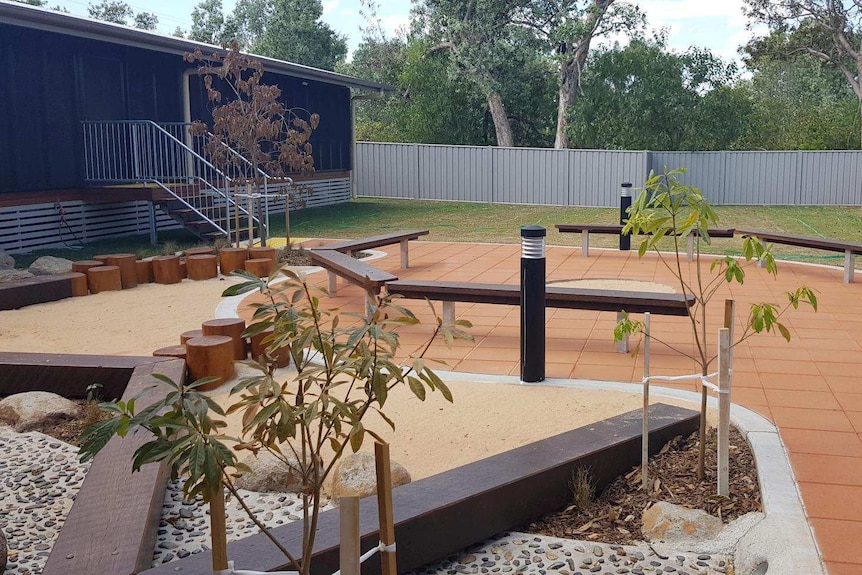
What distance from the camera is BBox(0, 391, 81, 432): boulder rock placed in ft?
16.9

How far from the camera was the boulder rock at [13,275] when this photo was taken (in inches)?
408

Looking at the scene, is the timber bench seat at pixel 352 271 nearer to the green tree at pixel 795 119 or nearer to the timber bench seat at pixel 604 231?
the timber bench seat at pixel 604 231

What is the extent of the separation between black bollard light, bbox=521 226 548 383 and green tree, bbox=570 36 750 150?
75.4 feet

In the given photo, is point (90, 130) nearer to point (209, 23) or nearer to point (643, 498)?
point (643, 498)

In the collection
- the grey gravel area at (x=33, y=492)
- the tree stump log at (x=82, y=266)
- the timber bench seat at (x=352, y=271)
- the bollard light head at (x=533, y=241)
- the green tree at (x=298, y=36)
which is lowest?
the grey gravel area at (x=33, y=492)

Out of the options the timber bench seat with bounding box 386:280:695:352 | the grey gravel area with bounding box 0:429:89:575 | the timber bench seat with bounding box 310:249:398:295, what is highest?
the timber bench seat with bounding box 310:249:398:295

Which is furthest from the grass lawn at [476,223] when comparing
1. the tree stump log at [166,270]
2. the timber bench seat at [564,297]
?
the timber bench seat at [564,297]

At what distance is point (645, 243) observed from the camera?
4090 millimetres

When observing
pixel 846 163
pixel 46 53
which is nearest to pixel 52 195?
pixel 46 53

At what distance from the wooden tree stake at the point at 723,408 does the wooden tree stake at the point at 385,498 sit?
2082mm

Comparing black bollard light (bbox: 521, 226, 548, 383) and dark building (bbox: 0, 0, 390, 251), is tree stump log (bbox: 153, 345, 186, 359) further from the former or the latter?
dark building (bbox: 0, 0, 390, 251)

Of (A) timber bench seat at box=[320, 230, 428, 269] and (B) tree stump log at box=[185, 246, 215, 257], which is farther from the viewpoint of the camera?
(B) tree stump log at box=[185, 246, 215, 257]

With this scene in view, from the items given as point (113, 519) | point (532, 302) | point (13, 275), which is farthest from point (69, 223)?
point (113, 519)

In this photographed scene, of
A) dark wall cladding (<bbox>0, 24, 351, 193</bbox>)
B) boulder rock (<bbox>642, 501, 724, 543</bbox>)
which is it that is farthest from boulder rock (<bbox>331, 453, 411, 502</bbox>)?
dark wall cladding (<bbox>0, 24, 351, 193</bbox>)
